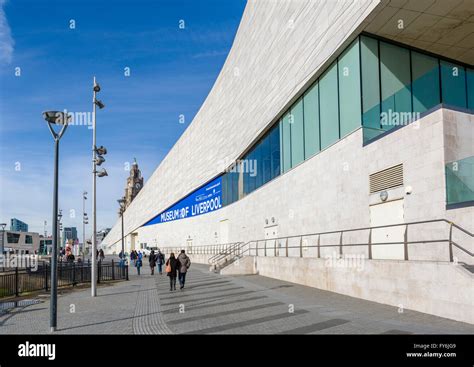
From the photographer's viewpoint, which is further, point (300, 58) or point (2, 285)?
point (300, 58)

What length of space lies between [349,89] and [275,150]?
11038 mm

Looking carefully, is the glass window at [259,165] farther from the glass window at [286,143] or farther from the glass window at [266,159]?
the glass window at [286,143]

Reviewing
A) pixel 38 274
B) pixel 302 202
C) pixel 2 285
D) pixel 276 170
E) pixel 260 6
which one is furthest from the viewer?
pixel 260 6

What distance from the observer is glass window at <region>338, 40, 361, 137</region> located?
713 inches

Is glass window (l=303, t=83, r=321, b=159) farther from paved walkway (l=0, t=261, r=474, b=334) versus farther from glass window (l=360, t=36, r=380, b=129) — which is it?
paved walkway (l=0, t=261, r=474, b=334)

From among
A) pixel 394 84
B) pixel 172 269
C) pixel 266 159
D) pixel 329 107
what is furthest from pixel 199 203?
pixel 394 84

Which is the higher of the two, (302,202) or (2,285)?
(302,202)

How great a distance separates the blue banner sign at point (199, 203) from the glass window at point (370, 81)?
30.6 metres

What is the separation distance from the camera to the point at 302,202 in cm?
2347

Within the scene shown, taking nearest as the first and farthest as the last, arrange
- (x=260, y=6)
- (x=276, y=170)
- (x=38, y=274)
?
(x=38, y=274)
(x=276, y=170)
(x=260, y=6)

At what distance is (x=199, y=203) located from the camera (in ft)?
188

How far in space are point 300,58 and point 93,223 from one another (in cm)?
1338
